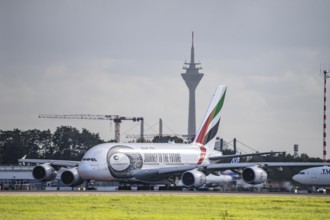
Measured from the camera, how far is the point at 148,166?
11331 centimetres

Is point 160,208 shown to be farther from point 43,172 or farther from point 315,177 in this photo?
point 315,177

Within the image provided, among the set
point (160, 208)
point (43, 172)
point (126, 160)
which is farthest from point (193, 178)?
point (160, 208)

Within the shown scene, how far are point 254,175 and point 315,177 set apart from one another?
14341 mm

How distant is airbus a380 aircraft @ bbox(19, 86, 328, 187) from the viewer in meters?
108

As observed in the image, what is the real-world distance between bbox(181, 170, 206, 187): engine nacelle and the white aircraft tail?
16.2 m

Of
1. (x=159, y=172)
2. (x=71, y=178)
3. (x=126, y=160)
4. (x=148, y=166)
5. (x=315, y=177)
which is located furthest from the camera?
(x=315, y=177)

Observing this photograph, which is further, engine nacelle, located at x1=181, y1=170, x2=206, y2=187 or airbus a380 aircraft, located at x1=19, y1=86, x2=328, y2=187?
airbus a380 aircraft, located at x1=19, y1=86, x2=328, y2=187

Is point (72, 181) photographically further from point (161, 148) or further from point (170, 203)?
point (170, 203)

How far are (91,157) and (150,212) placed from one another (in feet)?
156

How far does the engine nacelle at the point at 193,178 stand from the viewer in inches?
4218

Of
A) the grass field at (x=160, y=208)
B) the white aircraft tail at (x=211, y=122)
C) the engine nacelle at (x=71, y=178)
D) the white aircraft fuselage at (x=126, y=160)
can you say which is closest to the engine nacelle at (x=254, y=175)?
the white aircraft fuselage at (x=126, y=160)

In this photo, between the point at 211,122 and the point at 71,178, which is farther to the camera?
the point at 211,122

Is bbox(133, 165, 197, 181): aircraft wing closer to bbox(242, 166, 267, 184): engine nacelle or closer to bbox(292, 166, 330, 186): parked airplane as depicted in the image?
bbox(242, 166, 267, 184): engine nacelle

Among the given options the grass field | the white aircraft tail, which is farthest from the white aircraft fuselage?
the grass field
